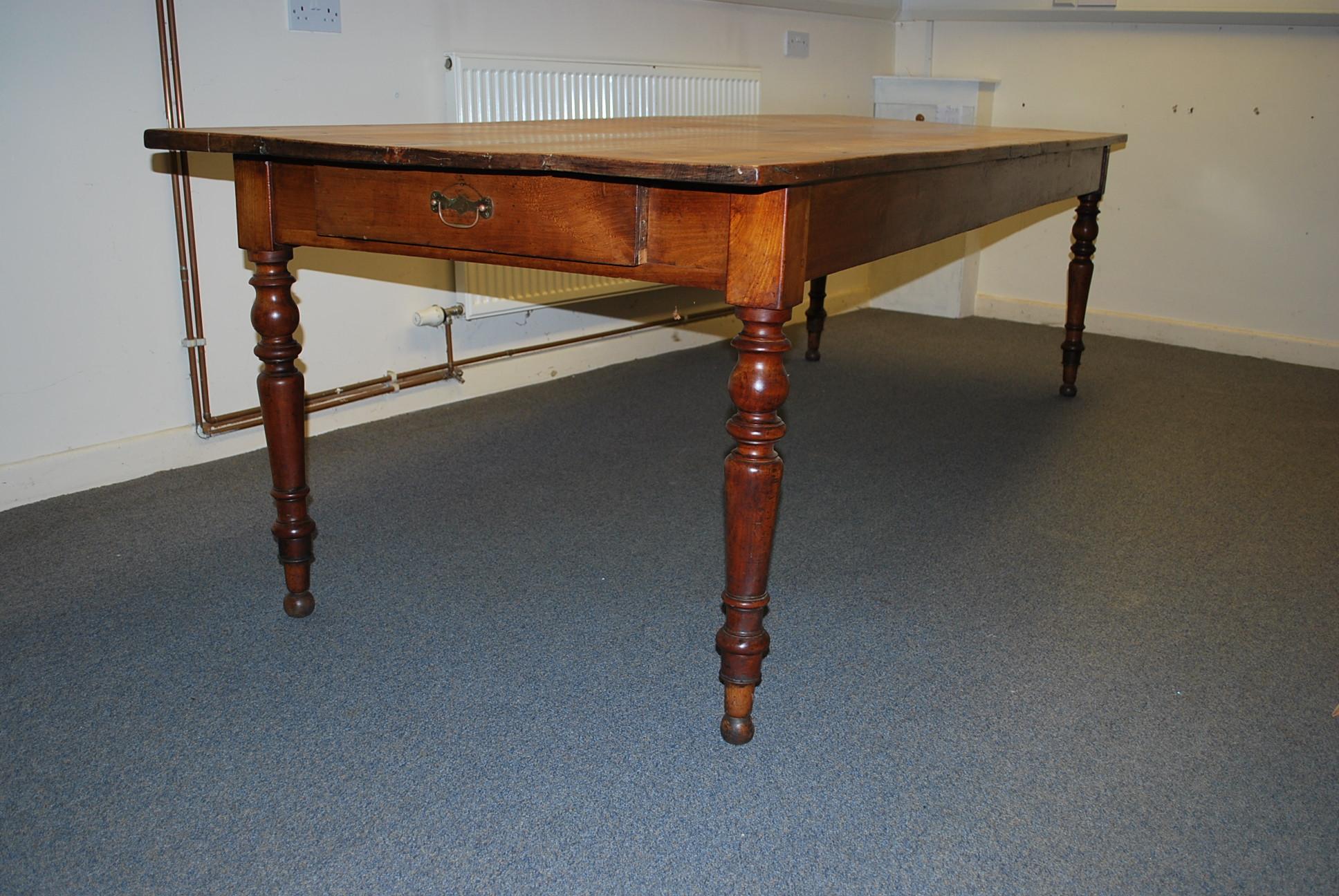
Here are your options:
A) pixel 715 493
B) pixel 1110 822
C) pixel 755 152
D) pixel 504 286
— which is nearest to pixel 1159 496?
pixel 715 493

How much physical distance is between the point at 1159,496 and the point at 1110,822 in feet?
3.93

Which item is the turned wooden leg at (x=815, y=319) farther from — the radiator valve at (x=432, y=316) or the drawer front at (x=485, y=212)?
the drawer front at (x=485, y=212)

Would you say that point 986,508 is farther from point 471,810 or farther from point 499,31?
point 499,31

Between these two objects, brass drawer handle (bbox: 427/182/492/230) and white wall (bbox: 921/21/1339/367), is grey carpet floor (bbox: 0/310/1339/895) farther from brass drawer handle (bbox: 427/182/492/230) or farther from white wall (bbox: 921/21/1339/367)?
white wall (bbox: 921/21/1339/367)

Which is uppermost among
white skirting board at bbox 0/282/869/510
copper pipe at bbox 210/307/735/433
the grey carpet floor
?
copper pipe at bbox 210/307/735/433

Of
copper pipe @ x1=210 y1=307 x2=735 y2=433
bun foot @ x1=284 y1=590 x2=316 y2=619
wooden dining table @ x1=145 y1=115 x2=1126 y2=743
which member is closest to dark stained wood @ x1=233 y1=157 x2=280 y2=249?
wooden dining table @ x1=145 y1=115 x2=1126 y2=743

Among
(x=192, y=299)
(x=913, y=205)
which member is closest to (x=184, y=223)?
(x=192, y=299)

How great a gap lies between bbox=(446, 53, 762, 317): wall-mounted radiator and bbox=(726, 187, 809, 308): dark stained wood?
1.35 meters

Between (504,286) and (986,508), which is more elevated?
(504,286)

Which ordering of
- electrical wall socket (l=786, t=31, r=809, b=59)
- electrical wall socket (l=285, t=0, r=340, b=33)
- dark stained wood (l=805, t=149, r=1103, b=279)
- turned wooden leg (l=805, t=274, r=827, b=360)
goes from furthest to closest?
electrical wall socket (l=786, t=31, r=809, b=59) < turned wooden leg (l=805, t=274, r=827, b=360) < electrical wall socket (l=285, t=0, r=340, b=33) < dark stained wood (l=805, t=149, r=1103, b=279)

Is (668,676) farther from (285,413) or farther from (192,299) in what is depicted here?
(192,299)

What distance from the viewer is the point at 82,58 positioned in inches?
77.6

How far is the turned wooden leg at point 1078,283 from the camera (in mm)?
2809

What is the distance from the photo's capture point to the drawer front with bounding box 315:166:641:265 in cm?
122
